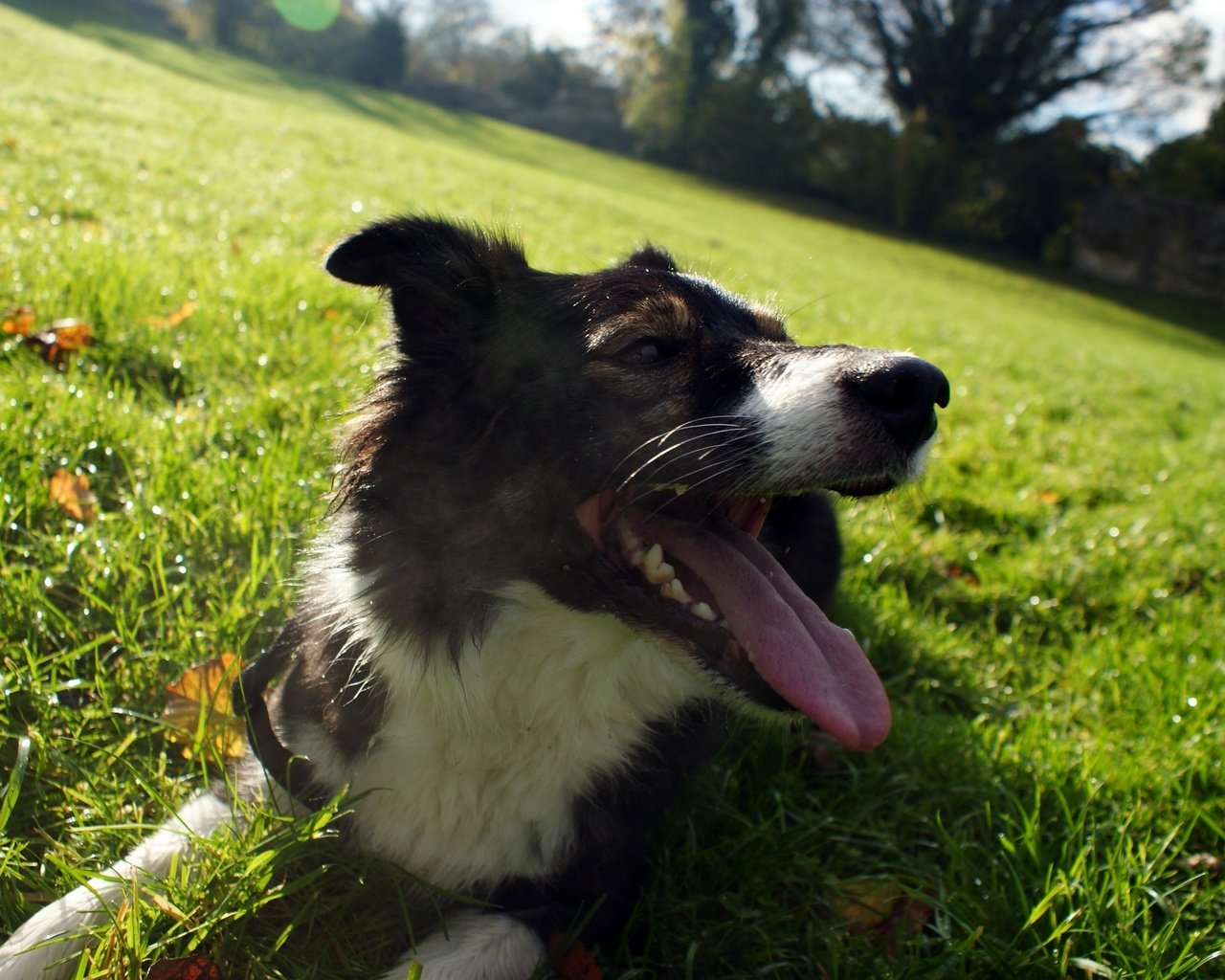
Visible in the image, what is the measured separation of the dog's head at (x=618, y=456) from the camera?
191 centimetres

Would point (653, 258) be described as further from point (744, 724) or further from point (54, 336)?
point (54, 336)

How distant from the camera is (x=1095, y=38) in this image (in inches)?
1404

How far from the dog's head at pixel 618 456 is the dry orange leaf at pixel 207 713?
59 centimetres

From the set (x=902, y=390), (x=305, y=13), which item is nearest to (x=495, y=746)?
(x=902, y=390)

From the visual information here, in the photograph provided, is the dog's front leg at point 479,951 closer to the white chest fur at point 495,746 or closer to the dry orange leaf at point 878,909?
the white chest fur at point 495,746

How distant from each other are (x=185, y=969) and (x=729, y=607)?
1.29 metres

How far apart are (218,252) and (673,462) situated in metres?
5.24

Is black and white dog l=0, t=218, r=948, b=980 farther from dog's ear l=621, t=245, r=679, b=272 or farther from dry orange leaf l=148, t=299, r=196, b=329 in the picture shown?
dry orange leaf l=148, t=299, r=196, b=329

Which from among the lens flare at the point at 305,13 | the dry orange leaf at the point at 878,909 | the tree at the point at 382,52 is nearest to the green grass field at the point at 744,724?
the dry orange leaf at the point at 878,909

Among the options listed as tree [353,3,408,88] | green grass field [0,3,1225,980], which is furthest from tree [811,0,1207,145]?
green grass field [0,3,1225,980]

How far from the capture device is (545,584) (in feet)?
6.63

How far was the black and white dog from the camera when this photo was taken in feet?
6.32

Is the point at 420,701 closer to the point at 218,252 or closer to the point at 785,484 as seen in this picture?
the point at 785,484

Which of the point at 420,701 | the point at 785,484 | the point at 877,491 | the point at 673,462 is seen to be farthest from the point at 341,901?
the point at 877,491
